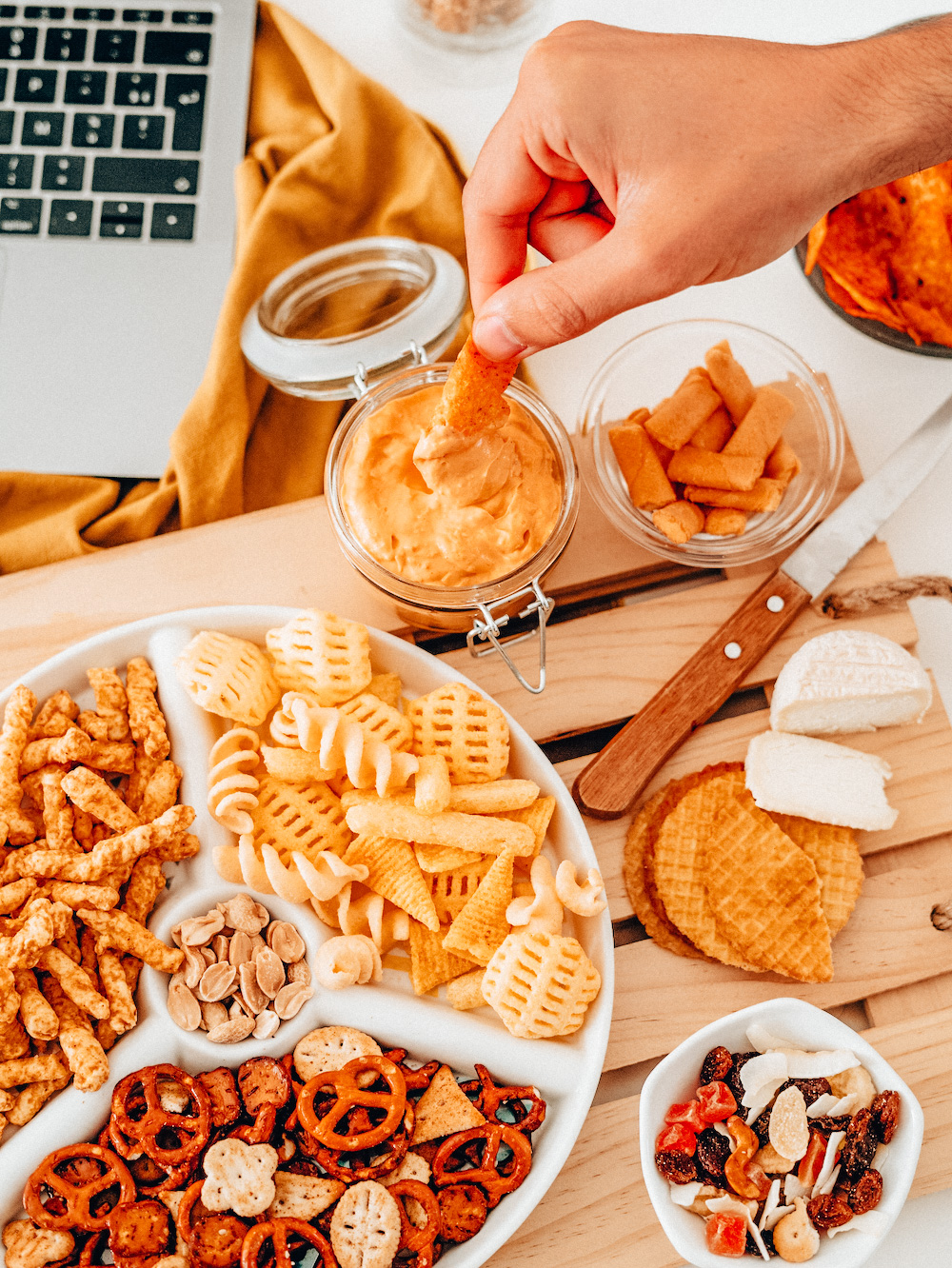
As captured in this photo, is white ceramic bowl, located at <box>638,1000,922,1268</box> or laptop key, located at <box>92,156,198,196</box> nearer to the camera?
white ceramic bowl, located at <box>638,1000,922,1268</box>

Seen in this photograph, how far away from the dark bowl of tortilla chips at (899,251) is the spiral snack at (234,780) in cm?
112

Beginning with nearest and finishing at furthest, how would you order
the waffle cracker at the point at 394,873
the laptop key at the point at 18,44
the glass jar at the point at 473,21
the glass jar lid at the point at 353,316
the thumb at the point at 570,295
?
the thumb at the point at 570,295
the waffle cracker at the point at 394,873
the glass jar lid at the point at 353,316
the laptop key at the point at 18,44
the glass jar at the point at 473,21

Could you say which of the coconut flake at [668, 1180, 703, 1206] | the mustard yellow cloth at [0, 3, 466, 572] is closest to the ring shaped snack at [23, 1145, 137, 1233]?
the coconut flake at [668, 1180, 703, 1206]

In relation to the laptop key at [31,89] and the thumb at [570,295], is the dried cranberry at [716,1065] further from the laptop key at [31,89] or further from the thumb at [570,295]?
the laptop key at [31,89]

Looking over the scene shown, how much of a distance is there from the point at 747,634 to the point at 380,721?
0.58 meters

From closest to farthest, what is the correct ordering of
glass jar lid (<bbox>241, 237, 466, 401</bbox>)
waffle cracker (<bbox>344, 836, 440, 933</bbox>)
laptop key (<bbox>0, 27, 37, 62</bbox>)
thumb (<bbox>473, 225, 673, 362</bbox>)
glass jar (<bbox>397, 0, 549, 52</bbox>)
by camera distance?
thumb (<bbox>473, 225, 673, 362</bbox>), waffle cracker (<bbox>344, 836, 440, 933</bbox>), glass jar lid (<bbox>241, 237, 466, 401</bbox>), laptop key (<bbox>0, 27, 37, 62</bbox>), glass jar (<bbox>397, 0, 549, 52</bbox>)

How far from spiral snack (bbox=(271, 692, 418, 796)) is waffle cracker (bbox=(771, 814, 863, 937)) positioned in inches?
22.4

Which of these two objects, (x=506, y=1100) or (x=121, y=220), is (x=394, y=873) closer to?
(x=506, y=1100)

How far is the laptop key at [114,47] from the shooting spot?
1.64 metres

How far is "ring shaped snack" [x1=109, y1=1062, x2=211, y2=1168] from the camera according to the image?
3.99ft

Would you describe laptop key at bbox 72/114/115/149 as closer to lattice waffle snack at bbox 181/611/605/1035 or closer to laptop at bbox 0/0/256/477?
laptop at bbox 0/0/256/477

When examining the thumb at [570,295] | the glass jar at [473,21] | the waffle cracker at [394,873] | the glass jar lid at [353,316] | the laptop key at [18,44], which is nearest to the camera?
the thumb at [570,295]

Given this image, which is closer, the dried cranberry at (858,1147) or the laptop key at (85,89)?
the dried cranberry at (858,1147)

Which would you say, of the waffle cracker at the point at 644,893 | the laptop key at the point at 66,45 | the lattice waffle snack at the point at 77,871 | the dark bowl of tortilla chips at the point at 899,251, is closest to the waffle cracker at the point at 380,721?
the lattice waffle snack at the point at 77,871
